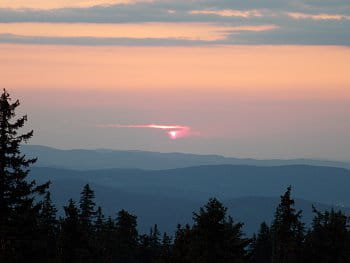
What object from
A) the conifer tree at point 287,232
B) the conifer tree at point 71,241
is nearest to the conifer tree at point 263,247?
the conifer tree at point 287,232

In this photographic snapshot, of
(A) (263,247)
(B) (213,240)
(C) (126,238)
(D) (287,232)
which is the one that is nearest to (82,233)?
(B) (213,240)

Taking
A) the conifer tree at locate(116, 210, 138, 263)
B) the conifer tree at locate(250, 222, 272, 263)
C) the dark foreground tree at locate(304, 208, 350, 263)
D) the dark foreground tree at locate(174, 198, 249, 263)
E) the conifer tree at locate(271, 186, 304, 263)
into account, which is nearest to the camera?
the dark foreground tree at locate(174, 198, 249, 263)

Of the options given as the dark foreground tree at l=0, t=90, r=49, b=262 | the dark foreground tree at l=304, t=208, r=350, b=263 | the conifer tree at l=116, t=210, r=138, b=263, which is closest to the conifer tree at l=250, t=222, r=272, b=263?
the conifer tree at l=116, t=210, r=138, b=263

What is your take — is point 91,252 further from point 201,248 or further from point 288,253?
point 288,253

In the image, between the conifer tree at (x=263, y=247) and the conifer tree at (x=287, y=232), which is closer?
the conifer tree at (x=287, y=232)

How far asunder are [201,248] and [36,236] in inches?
306

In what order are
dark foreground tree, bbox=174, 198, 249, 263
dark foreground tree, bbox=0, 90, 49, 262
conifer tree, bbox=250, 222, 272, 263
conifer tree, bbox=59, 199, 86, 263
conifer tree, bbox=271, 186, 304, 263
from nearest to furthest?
dark foreground tree, bbox=0, 90, 49, 262, dark foreground tree, bbox=174, 198, 249, 263, conifer tree, bbox=59, 199, 86, 263, conifer tree, bbox=271, 186, 304, 263, conifer tree, bbox=250, 222, 272, 263

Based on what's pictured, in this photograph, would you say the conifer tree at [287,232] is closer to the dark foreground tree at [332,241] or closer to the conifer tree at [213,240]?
the dark foreground tree at [332,241]

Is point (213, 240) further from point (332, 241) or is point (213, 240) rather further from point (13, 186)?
point (332, 241)

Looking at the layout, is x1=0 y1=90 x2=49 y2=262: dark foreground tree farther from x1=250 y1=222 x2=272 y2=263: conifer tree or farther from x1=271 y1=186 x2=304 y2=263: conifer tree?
x1=250 y1=222 x2=272 y2=263: conifer tree

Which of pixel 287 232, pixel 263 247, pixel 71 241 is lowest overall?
pixel 71 241

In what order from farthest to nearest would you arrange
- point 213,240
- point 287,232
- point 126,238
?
point 126,238 < point 287,232 < point 213,240

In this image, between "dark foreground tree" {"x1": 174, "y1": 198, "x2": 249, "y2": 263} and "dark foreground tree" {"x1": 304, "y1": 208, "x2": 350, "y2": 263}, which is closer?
"dark foreground tree" {"x1": 174, "y1": 198, "x2": 249, "y2": 263}

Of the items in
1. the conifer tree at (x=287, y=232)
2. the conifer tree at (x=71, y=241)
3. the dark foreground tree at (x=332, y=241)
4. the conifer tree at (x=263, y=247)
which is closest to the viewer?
the conifer tree at (x=71, y=241)
